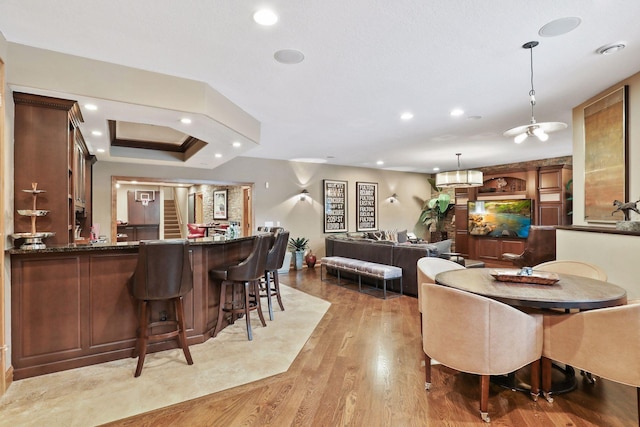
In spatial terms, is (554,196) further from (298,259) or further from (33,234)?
(33,234)

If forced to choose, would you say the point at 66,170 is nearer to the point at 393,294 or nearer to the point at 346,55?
the point at 346,55

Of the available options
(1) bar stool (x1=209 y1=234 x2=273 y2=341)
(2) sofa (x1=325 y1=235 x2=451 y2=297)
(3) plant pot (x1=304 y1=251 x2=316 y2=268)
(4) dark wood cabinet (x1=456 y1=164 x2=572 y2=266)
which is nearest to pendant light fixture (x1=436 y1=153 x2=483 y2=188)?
(2) sofa (x1=325 y1=235 x2=451 y2=297)

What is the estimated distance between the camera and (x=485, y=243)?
343 inches

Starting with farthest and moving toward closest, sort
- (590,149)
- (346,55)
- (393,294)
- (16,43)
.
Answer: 1. (393,294)
2. (590,149)
3. (346,55)
4. (16,43)

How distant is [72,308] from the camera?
109 inches

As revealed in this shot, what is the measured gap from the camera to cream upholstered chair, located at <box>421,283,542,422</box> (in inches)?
79.5

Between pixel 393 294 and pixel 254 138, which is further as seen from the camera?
pixel 393 294

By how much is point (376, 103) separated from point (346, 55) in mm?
1250

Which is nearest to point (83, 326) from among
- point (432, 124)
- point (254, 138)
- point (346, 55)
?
point (254, 138)

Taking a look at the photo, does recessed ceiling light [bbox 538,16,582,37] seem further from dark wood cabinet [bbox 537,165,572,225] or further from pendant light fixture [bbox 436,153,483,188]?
dark wood cabinet [bbox 537,165,572,225]

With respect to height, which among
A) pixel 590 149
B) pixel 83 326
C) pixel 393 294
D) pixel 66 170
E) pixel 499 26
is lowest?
pixel 393 294

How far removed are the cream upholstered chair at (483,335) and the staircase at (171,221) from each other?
12.0 m

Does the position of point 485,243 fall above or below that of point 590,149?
below

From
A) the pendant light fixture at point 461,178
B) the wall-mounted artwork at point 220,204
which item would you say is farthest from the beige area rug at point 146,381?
the wall-mounted artwork at point 220,204
